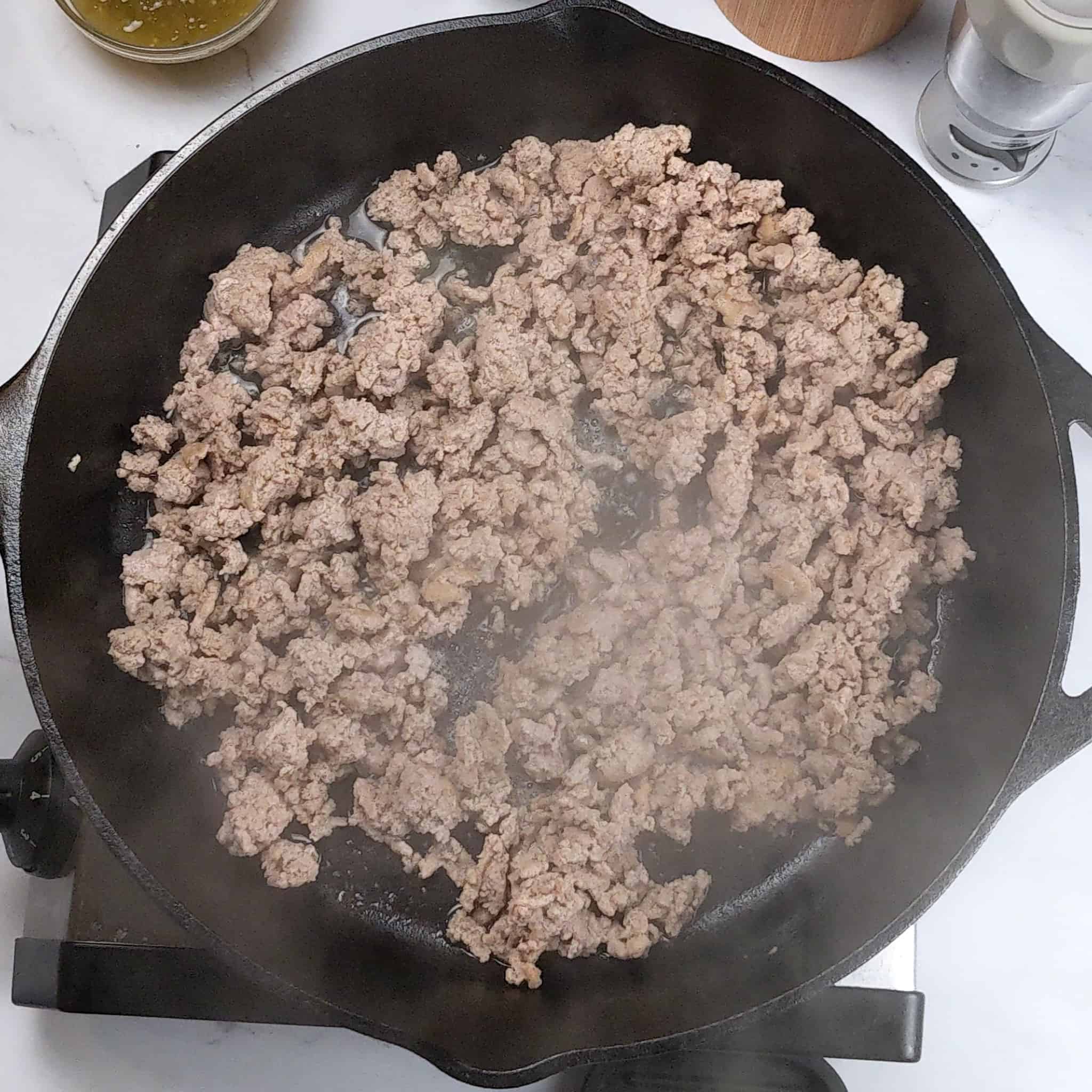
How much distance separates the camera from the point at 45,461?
4.66ft

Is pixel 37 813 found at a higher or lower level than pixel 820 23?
lower

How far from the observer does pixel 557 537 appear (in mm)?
1517

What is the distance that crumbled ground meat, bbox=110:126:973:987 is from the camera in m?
1.47

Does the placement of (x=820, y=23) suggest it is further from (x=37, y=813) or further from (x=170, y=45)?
(x=37, y=813)

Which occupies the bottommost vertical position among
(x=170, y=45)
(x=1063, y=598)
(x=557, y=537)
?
(x=557, y=537)

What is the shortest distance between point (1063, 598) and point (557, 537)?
65 centimetres

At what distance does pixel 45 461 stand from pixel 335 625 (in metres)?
0.43

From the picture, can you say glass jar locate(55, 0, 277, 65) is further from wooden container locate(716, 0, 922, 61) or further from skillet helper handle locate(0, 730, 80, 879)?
skillet helper handle locate(0, 730, 80, 879)

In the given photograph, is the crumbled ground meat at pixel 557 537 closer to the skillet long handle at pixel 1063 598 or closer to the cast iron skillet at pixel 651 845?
the cast iron skillet at pixel 651 845

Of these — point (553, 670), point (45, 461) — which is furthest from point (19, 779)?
point (553, 670)

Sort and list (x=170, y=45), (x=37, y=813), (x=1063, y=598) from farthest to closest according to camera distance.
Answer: (x=170, y=45), (x=37, y=813), (x=1063, y=598)

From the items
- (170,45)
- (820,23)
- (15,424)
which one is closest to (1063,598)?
(820,23)

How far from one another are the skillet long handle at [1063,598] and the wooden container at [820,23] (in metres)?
0.59

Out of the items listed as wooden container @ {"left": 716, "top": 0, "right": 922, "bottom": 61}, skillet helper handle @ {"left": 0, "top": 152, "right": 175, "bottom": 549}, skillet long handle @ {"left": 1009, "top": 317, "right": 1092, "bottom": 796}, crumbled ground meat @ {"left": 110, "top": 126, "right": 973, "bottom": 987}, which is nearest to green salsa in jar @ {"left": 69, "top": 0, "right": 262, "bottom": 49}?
crumbled ground meat @ {"left": 110, "top": 126, "right": 973, "bottom": 987}
